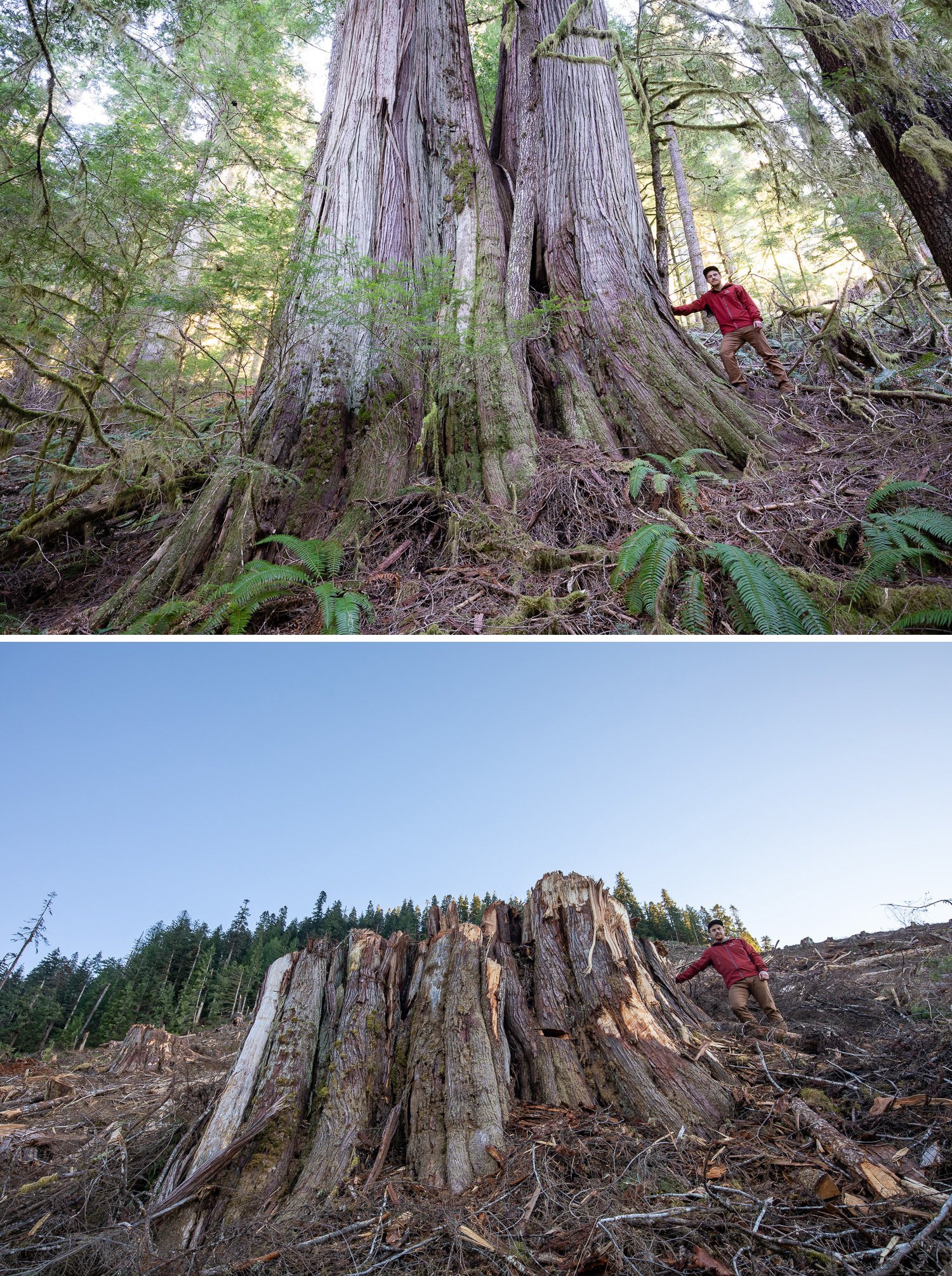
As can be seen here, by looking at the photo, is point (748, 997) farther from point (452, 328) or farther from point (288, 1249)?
point (452, 328)

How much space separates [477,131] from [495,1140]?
370 inches

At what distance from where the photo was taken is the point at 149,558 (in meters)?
4.82

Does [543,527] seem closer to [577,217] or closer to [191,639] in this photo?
[191,639]

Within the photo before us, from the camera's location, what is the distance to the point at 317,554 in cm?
432

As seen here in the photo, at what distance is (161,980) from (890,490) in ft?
84.6

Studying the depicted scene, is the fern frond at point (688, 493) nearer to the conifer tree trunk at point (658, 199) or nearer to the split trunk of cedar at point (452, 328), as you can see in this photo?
the split trunk of cedar at point (452, 328)

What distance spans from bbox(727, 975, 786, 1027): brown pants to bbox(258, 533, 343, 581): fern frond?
4.11 m

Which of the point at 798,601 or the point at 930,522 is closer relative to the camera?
the point at 798,601

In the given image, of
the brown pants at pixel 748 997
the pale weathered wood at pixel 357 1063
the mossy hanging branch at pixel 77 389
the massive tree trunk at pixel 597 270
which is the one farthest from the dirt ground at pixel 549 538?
the brown pants at pixel 748 997

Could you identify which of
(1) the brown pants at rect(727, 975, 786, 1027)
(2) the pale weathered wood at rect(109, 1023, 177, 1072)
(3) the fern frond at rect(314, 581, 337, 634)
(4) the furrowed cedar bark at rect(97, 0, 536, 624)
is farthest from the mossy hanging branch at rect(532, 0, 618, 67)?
(2) the pale weathered wood at rect(109, 1023, 177, 1072)

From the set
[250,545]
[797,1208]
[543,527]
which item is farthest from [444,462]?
[797,1208]

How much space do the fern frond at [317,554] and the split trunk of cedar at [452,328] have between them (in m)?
0.39

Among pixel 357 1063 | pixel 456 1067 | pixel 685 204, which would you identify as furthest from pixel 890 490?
pixel 685 204

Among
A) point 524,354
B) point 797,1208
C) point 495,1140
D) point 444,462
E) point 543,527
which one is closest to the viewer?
point 797,1208
